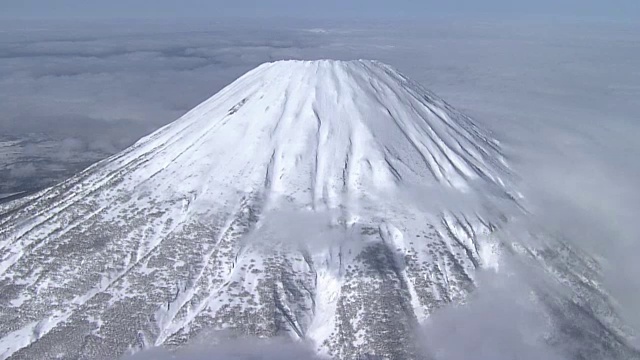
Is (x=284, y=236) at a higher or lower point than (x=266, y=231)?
lower

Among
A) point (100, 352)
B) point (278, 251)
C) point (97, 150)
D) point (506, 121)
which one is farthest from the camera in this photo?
point (97, 150)

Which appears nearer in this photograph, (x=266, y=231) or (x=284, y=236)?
(x=284, y=236)

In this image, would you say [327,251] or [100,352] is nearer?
[100,352]

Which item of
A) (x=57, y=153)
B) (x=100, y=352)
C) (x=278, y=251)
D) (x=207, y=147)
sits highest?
(x=207, y=147)

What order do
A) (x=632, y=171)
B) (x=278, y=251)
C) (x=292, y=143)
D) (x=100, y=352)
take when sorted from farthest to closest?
(x=632, y=171) → (x=292, y=143) → (x=278, y=251) → (x=100, y=352)

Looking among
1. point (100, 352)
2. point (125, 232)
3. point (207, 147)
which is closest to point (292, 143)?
point (207, 147)

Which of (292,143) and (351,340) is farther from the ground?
(292,143)

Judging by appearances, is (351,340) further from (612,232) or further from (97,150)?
(97,150)
